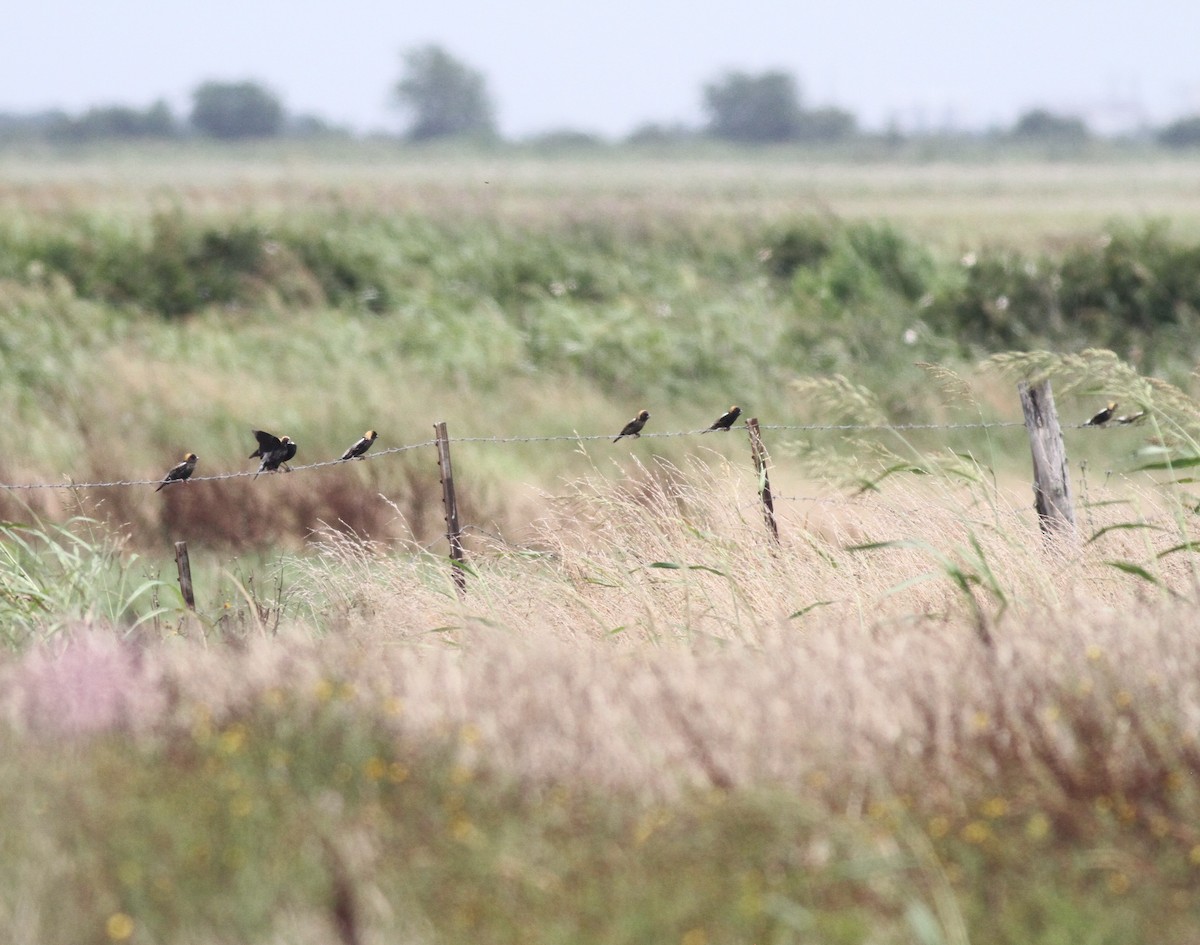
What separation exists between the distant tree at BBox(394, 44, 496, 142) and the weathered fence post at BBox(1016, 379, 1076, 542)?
417 feet

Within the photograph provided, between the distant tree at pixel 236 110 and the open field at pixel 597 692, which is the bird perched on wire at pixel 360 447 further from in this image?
the distant tree at pixel 236 110

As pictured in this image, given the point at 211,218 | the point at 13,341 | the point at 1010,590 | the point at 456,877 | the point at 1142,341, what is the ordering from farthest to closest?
the point at 211,218 → the point at 1142,341 → the point at 13,341 → the point at 1010,590 → the point at 456,877

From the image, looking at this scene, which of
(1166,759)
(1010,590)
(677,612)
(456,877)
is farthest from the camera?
(677,612)

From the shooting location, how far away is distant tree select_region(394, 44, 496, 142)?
131000 millimetres

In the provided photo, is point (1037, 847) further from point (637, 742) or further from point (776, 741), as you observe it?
point (637, 742)

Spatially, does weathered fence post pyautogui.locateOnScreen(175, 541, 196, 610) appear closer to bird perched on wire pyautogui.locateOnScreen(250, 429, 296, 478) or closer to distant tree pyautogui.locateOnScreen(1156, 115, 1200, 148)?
bird perched on wire pyautogui.locateOnScreen(250, 429, 296, 478)

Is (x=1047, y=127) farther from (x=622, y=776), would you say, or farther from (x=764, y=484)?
(x=622, y=776)

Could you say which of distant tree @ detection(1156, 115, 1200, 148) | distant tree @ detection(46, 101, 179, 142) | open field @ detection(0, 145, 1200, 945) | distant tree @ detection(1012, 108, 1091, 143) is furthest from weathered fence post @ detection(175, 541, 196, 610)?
distant tree @ detection(1156, 115, 1200, 148)

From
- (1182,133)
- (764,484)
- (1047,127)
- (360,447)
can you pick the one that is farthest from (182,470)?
(1047,127)

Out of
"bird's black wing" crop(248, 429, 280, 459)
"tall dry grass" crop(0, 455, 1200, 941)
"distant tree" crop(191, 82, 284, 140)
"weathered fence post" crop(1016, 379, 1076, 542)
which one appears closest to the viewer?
"tall dry grass" crop(0, 455, 1200, 941)

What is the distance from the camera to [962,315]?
1714cm

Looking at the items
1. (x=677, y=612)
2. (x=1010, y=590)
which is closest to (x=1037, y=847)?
(x=1010, y=590)

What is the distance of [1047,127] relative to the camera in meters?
122

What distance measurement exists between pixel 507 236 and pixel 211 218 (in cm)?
397
